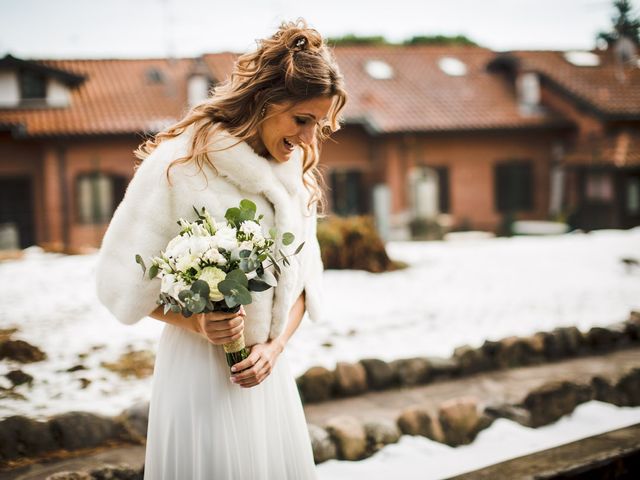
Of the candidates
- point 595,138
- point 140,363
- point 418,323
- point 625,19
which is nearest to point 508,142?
point 595,138

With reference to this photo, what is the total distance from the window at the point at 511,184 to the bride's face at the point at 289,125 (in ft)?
58.1

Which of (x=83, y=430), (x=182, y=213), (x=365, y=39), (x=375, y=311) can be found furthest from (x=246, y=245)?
(x=365, y=39)

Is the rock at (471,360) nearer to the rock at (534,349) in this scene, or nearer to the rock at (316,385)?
the rock at (534,349)

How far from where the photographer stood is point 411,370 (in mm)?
4324

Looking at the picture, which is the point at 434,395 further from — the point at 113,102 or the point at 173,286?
the point at 113,102

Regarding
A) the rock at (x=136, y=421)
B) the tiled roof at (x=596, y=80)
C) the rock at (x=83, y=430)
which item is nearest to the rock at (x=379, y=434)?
the rock at (x=136, y=421)

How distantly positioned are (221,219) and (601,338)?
4532 millimetres

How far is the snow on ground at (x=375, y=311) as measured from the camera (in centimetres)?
414

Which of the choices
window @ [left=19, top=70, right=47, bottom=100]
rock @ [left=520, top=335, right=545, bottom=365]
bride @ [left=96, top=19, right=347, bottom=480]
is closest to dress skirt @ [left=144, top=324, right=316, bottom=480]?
bride @ [left=96, top=19, right=347, bottom=480]

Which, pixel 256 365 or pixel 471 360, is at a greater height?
pixel 256 365

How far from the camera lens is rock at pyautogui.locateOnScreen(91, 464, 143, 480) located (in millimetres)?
2623

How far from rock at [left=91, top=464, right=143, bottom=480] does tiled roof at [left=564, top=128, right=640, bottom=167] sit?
53.3 ft

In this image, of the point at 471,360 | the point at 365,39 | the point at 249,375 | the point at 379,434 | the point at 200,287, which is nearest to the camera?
the point at 200,287

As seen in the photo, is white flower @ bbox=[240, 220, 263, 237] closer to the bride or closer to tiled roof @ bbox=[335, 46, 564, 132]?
the bride
